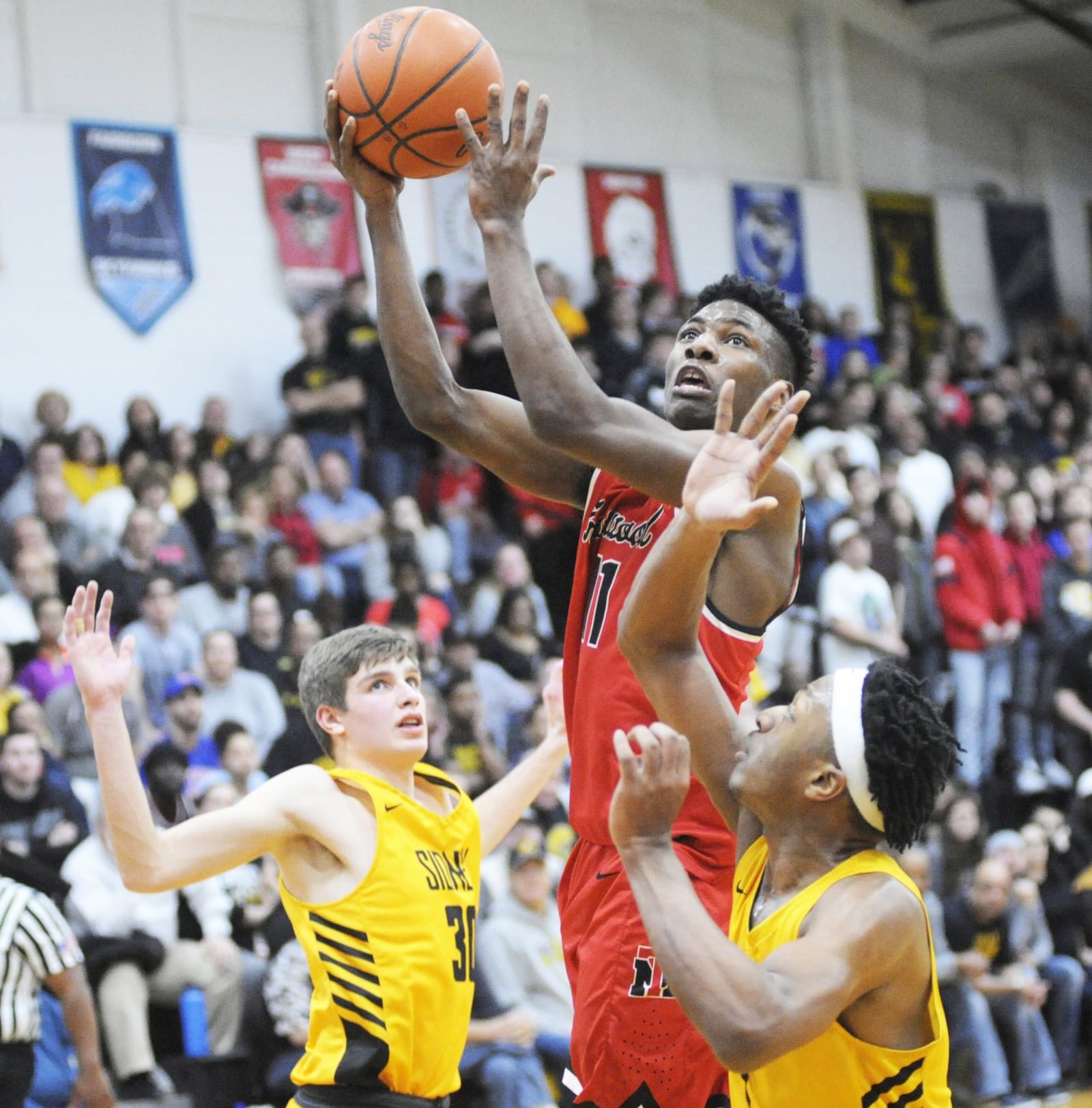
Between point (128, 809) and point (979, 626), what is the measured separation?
30.2 feet

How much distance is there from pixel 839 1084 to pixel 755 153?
574 inches

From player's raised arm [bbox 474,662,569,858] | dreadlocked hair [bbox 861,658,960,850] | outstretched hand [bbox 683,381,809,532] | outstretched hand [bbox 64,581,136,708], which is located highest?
outstretched hand [bbox 683,381,809,532]

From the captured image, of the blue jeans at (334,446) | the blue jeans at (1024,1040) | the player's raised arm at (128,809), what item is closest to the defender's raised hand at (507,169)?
the player's raised arm at (128,809)

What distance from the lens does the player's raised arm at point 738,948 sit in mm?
2486

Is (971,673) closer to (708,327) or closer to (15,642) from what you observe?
(15,642)

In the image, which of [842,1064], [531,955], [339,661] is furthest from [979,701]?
[842,1064]

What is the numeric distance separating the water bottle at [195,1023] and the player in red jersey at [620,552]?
3379 millimetres

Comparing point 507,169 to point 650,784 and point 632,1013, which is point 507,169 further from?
point 632,1013

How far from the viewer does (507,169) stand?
10.8 feet

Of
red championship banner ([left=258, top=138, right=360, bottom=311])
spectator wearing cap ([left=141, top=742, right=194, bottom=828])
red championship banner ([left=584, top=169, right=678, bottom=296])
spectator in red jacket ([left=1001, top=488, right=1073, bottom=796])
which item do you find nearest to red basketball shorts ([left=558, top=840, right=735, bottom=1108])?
spectator wearing cap ([left=141, top=742, right=194, bottom=828])

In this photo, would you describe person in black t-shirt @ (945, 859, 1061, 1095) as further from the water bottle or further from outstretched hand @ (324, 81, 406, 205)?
outstretched hand @ (324, 81, 406, 205)

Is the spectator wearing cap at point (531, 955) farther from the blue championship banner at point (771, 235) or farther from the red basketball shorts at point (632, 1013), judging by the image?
the blue championship banner at point (771, 235)

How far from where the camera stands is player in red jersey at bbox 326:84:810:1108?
3.16 m

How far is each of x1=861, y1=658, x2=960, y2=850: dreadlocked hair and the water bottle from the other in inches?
169
